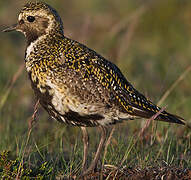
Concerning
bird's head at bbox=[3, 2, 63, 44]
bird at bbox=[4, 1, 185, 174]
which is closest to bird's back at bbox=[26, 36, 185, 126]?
bird at bbox=[4, 1, 185, 174]

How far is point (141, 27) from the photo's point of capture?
1328cm

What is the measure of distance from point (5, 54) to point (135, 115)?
7.33 metres

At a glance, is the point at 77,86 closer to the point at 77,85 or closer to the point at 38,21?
the point at 77,85

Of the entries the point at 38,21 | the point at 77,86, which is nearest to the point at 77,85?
the point at 77,86

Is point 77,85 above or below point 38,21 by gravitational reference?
below

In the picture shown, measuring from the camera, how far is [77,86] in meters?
4.73

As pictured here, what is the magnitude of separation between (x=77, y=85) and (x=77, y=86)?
0.01 meters

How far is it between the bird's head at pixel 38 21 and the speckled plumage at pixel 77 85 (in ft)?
0.04

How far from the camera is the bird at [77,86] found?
4.73 meters

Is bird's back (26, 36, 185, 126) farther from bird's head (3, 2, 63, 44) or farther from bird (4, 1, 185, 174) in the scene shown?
bird's head (3, 2, 63, 44)

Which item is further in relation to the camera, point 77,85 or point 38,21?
point 38,21

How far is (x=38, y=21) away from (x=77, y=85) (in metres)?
1.03

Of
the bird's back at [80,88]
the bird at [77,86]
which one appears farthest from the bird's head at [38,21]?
the bird's back at [80,88]

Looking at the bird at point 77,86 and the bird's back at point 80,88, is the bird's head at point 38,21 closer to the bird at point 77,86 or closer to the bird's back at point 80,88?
the bird at point 77,86
